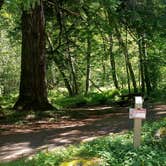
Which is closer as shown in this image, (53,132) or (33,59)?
(53,132)

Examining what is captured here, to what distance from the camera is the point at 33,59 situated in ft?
51.9

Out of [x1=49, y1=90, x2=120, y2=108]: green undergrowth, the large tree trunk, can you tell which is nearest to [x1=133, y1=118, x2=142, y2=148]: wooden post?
the large tree trunk

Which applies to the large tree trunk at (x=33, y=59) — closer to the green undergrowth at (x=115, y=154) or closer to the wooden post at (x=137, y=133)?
the green undergrowth at (x=115, y=154)

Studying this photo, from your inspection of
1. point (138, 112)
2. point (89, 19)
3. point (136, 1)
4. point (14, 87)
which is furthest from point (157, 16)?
point (14, 87)

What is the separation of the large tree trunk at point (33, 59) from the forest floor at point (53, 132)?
1963mm

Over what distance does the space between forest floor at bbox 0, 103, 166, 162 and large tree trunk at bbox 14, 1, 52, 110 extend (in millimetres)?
1963

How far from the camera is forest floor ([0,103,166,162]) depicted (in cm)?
938

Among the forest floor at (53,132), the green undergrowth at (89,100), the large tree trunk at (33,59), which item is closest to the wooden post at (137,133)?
the forest floor at (53,132)

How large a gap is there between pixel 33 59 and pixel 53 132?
5082 mm

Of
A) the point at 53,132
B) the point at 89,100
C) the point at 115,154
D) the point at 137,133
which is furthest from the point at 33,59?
the point at 115,154

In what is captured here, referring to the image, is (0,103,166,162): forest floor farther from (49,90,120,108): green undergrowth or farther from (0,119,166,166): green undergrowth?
(49,90,120,108): green undergrowth

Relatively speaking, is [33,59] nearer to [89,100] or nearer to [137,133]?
[89,100]

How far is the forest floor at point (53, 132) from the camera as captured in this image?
369 inches

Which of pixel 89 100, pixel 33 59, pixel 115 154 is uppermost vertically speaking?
pixel 33 59
